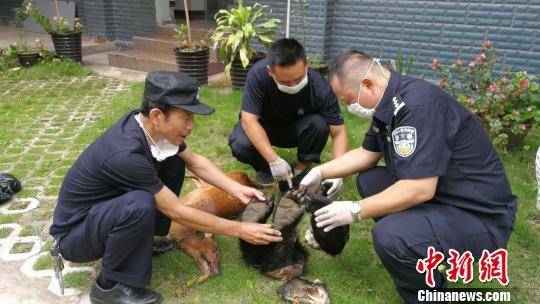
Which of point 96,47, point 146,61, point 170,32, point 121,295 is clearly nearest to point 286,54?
point 121,295

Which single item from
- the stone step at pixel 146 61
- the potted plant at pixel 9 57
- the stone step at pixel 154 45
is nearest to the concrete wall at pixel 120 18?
the stone step at pixel 154 45

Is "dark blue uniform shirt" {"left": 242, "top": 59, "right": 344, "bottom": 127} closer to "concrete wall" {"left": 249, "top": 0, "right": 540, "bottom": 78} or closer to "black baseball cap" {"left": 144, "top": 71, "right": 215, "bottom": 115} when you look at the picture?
"black baseball cap" {"left": 144, "top": 71, "right": 215, "bottom": 115}

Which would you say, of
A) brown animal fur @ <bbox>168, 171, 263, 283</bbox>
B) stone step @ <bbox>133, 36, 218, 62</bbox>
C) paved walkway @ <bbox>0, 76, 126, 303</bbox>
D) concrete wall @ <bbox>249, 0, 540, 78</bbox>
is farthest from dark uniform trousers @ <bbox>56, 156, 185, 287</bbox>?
stone step @ <bbox>133, 36, 218, 62</bbox>

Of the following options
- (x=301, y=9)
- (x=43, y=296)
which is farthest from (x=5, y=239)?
(x=301, y=9)

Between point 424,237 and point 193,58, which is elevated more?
point 193,58

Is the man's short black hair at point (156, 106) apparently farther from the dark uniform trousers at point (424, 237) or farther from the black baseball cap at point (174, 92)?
the dark uniform trousers at point (424, 237)

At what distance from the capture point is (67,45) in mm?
8359

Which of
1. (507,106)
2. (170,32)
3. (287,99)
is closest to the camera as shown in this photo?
(287,99)

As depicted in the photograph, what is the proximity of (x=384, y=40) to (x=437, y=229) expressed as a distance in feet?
16.0

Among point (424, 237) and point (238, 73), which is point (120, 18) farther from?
point (424, 237)

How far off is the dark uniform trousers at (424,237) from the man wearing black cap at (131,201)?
2.20 ft

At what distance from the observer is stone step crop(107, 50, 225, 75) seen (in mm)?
7906

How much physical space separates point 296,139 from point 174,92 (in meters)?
1.75

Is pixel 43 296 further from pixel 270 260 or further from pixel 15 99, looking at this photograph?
pixel 15 99
